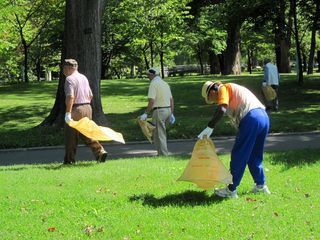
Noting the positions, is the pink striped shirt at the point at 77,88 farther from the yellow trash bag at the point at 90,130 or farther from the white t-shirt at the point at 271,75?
the white t-shirt at the point at 271,75

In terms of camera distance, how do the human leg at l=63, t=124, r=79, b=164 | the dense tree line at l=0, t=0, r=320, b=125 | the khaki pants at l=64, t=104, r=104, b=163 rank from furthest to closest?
1. the dense tree line at l=0, t=0, r=320, b=125
2. the human leg at l=63, t=124, r=79, b=164
3. the khaki pants at l=64, t=104, r=104, b=163

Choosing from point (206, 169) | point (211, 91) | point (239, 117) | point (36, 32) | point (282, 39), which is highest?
point (36, 32)

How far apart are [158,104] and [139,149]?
248cm

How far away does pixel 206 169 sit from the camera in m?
6.86

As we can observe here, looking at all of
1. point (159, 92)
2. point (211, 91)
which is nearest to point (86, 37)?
point (159, 92)

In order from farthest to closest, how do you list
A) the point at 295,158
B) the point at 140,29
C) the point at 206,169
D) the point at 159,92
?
the point at 140,29 < the point at 159,92 < the point at 295,158 < the point at 206,169

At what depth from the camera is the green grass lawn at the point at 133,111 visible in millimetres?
14391

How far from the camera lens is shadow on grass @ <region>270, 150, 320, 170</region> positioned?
9.20 metres

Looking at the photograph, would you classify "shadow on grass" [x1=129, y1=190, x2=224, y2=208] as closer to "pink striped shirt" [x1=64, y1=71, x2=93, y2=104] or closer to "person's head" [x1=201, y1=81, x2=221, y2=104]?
"person's head" [x1=201, y1=81, x2=221, y2=104]

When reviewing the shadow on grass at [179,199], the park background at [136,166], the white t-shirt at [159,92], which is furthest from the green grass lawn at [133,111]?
the shadow on grass at [179,199]

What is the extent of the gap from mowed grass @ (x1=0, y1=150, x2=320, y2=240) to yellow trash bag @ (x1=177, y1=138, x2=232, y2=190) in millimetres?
248

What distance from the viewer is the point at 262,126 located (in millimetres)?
6691

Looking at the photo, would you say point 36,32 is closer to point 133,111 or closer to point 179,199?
point 133,111

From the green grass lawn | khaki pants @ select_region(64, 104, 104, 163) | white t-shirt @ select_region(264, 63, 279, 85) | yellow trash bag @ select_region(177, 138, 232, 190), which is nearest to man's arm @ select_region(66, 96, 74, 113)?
khaki pants @ select_region(64, 104, 104, 163)
